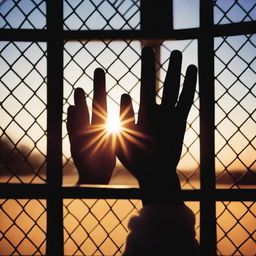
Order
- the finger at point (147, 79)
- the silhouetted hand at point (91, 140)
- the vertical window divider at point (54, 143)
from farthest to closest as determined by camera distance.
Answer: the vertical window divider at point (54, 143) < the silhouetted hand at point (91, 140) < the finger at point (147, 79)

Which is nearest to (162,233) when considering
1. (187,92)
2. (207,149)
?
(187,92)

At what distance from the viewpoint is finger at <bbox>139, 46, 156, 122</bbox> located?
75 cm

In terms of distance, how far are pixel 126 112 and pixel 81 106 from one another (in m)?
0.15

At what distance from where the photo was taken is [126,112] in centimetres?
81

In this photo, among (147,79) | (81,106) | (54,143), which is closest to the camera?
(147,79)

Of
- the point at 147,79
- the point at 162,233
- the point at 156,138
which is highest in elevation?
the point at 147,79

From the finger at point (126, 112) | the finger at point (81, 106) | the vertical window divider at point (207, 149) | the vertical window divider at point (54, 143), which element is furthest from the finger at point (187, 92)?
the vertical window divider at point (54, 143)

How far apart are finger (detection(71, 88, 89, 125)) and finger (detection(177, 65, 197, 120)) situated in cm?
29

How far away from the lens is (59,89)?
151 cm

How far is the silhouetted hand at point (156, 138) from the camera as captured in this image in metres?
0.79

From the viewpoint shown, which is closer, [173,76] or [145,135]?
[173,76]

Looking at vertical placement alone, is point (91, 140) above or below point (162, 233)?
above

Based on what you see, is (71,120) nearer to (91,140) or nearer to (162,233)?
(91,140)

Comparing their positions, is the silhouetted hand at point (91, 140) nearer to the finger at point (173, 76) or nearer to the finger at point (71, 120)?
the finger at point (71, 120)
